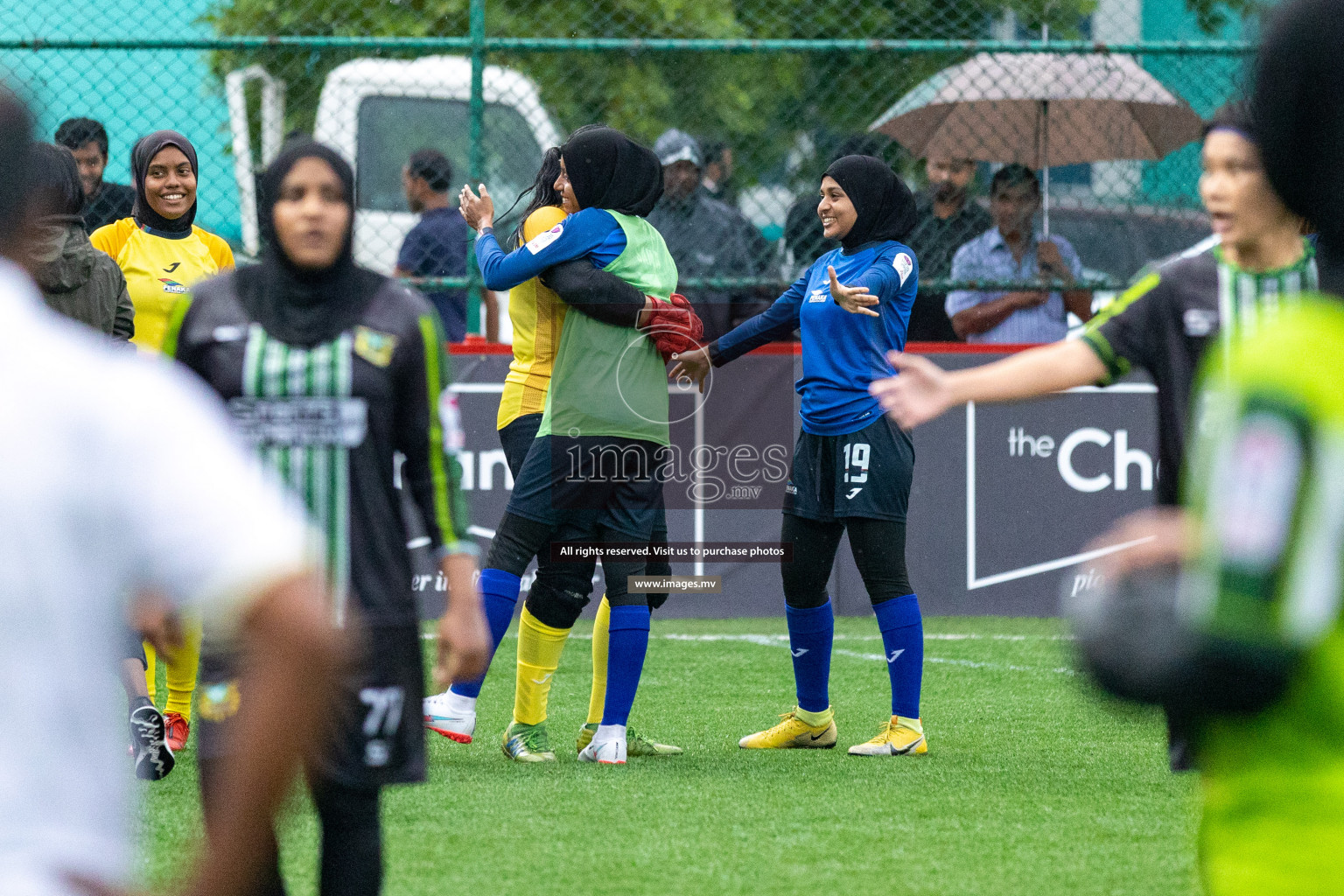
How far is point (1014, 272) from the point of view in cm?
962

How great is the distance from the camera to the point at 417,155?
10.6 metres

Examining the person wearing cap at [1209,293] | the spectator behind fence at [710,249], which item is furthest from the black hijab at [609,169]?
the spectator behind fence at [710,249]

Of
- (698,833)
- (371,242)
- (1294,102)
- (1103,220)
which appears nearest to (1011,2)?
(1103,220)

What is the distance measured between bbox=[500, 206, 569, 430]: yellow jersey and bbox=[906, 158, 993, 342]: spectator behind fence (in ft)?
10.9

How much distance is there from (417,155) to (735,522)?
3.05 metres

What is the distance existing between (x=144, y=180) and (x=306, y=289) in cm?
328

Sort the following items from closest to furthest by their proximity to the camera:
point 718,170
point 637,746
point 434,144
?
point 637,746 < point 718,170 < point 434,144

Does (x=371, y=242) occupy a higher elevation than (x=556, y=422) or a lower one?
higher

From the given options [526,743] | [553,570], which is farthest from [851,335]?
[526,743]

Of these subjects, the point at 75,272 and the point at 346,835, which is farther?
the point at 75,272

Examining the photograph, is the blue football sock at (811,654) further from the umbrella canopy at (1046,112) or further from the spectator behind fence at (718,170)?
the spectator behind fence at (718,170)

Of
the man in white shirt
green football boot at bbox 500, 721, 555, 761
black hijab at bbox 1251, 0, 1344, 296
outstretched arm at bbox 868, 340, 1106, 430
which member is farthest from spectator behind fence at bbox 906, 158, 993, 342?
the man in white shirt

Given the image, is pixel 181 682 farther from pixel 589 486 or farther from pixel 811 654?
pixel 811 654

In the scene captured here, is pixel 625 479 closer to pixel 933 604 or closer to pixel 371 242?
pixel 933 604
